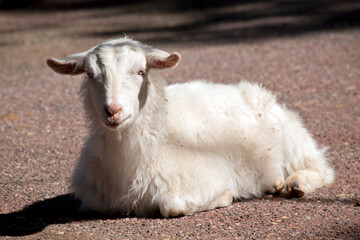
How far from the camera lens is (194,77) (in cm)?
1028

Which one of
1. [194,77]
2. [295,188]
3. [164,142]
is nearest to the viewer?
[164,142]

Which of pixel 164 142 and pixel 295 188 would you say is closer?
pixel 164 142

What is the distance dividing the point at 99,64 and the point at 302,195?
2.12 metres

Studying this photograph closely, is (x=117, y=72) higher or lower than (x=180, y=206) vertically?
higher

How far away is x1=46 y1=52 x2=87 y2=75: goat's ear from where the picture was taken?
4648 mm

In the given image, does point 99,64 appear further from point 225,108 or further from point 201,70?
point 201,70

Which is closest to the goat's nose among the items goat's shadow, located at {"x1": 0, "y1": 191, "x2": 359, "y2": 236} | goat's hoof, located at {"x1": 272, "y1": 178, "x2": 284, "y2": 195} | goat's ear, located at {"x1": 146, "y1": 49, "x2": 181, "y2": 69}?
goat's ear, located at {"x1": 146, "y1": 49, "x2": 181, "y2": 69}

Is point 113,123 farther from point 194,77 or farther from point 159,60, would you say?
point 194,77

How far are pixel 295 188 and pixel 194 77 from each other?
529 cm

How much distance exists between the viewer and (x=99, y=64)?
177 inches

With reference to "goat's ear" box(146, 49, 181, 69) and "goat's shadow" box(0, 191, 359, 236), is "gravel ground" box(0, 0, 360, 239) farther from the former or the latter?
"goat's ear" box(146, 49, 181, 69)

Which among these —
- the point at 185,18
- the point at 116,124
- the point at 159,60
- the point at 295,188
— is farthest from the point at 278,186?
the point at 185,18

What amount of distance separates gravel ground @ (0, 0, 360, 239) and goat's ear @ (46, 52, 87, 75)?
3.89 feet

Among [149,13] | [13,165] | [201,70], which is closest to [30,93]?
[201,70]
